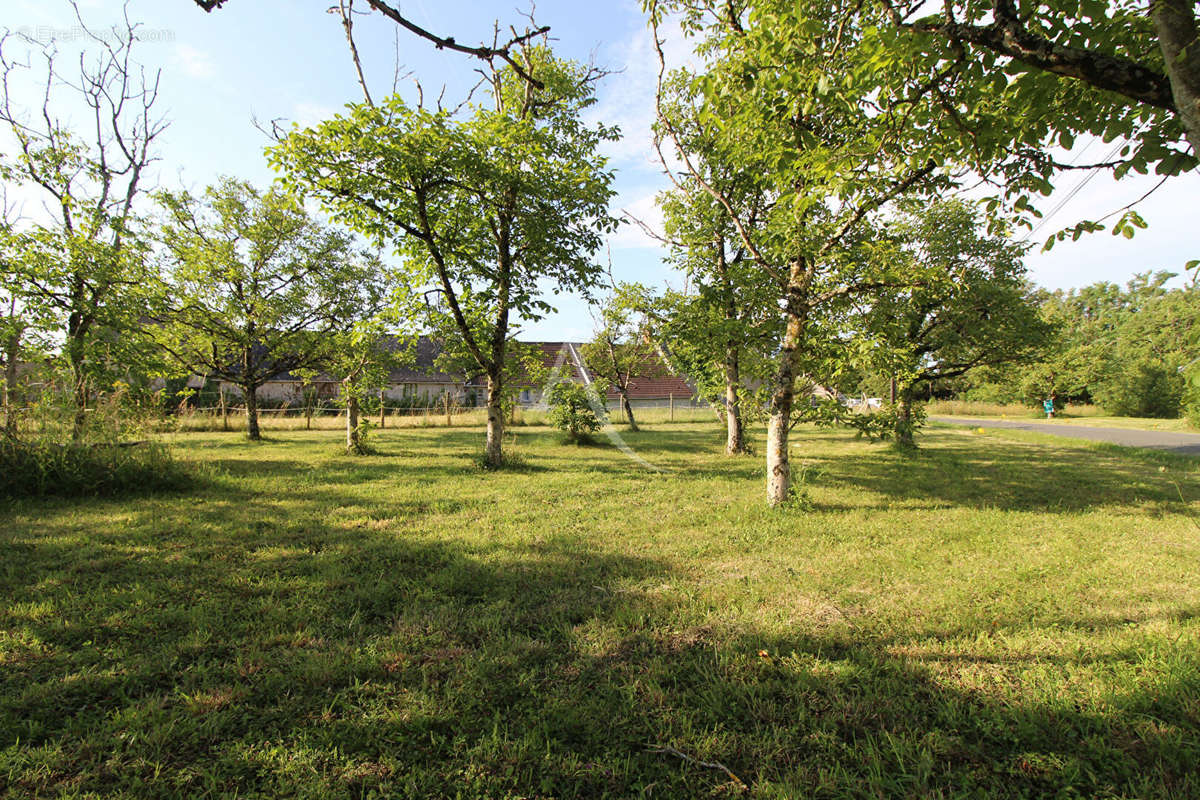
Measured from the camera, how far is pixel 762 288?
789 centimetres

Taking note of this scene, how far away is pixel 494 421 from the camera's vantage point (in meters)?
9.66

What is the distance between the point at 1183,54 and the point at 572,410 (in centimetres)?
1288

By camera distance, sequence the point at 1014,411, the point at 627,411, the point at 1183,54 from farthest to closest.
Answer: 1. the point at 1014,411
2. the point at 627,411
3. the point at 1183,54

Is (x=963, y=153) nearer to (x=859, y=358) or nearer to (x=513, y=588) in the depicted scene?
(x=859, y=358)

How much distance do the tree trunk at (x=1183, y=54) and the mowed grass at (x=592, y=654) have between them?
2718 mm

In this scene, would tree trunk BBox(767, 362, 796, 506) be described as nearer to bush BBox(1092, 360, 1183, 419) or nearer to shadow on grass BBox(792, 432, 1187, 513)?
shadow on grass BBox(792, 432, 1187, 513)

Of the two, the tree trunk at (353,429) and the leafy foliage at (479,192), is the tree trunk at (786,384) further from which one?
the tree trunk at (353,429)

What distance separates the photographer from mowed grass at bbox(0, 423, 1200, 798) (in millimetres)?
1919

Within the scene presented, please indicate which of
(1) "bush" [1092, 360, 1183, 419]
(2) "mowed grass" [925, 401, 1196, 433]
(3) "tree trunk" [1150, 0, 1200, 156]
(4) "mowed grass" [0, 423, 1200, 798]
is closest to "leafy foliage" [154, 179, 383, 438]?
(4) "mowed grass" [0, 423, 1200, 798]

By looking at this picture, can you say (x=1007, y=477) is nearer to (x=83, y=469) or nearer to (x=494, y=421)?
(x=494, y=421)

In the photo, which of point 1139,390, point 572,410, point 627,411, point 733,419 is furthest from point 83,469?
point 1139,390

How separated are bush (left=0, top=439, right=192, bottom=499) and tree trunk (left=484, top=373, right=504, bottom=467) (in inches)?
190

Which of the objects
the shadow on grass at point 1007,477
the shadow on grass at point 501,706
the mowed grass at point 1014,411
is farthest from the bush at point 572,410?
the mowed grass at point 1014,411

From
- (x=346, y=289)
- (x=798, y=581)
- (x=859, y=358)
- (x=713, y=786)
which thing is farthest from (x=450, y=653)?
(x=346, y=289)
